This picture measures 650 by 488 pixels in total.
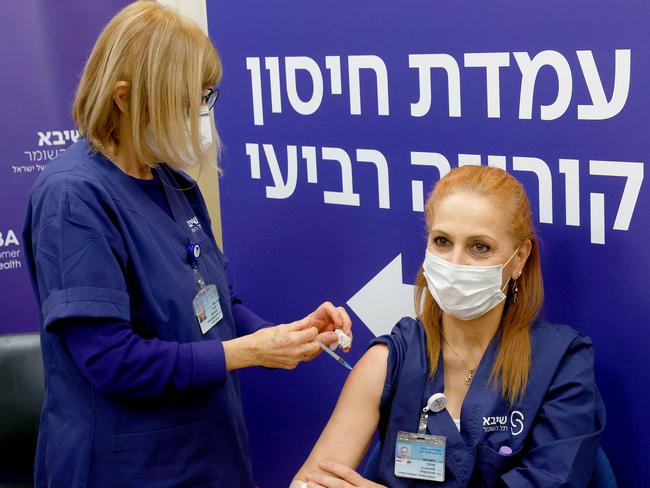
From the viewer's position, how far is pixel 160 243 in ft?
5.62

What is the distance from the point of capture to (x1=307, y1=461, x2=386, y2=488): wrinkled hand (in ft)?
5.75

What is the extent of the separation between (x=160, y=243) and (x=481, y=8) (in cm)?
90

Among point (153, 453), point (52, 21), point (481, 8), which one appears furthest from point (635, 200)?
point (52, 21)

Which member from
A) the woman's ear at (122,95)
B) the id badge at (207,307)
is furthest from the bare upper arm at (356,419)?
the woman's ear at (122,95)

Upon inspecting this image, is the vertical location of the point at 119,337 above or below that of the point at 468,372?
above

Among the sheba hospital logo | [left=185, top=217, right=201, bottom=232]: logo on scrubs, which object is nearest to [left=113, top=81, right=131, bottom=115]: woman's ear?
[left=185, top=217, right=201, bottom=232]: logo on scrubs

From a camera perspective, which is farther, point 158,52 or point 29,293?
point 29,293

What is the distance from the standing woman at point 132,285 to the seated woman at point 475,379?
0.75 ft

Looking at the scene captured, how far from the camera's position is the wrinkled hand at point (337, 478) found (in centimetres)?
175

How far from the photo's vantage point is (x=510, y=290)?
188 centimetres

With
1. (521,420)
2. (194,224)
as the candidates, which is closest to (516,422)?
(521,420)

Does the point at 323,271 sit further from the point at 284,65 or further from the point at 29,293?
the point at 29,293

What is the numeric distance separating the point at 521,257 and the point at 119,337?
2.80 feet

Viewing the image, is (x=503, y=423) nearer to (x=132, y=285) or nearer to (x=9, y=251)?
(x=132, y=285)
